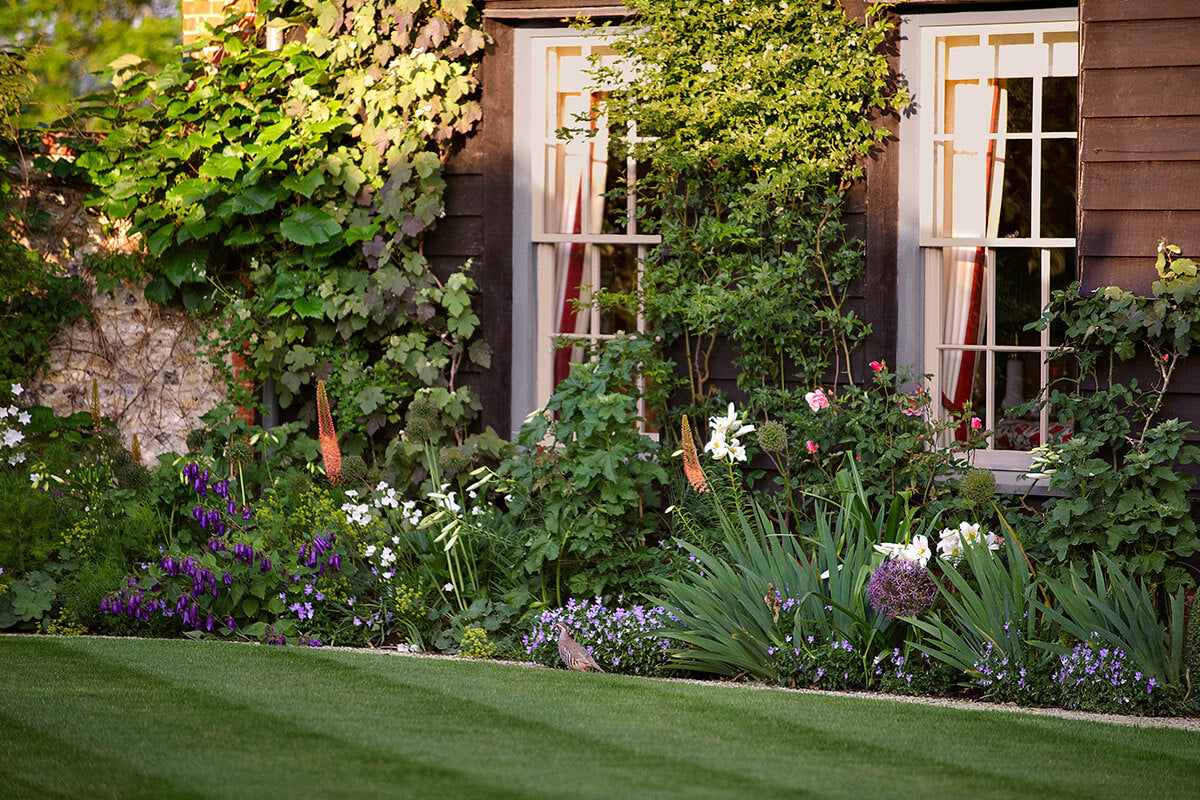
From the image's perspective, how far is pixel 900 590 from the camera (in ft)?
14.3

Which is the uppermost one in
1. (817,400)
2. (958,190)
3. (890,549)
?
(958,190)

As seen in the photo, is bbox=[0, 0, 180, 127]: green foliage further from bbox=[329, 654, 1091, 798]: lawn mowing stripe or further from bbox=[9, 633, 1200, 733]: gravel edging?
bbox=[329, 654, 1091, 798]: lawn mowing stripe

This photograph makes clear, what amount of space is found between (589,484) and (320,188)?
2295mm

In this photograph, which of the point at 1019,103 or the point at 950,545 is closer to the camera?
the point at 950,545

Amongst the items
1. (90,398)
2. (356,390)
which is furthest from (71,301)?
(356,390)

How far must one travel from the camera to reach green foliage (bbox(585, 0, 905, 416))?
5559 mm

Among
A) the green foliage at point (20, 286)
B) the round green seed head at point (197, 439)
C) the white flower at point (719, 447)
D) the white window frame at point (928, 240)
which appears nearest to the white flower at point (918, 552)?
the white flower at point (719, 447)

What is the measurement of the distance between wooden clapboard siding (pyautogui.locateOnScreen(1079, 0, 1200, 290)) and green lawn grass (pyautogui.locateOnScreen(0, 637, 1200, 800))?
218cm

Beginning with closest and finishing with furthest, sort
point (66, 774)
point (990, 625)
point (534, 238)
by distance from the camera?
point (66, 774) < point (990, 625) < point (534, 238)

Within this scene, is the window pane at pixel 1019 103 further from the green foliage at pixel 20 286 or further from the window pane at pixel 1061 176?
the green foliage at pixel 20 286

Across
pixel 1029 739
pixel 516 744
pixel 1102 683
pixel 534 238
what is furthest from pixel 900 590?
pixel 534 238

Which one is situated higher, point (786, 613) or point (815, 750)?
point (786, 613)

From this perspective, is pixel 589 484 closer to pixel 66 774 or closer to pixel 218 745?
pixel 218 745

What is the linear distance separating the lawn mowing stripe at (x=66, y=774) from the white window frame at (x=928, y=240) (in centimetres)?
380
